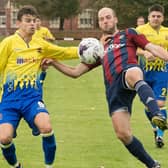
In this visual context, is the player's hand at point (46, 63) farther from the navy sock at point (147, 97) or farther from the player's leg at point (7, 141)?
the navy sock at point (147, 97)

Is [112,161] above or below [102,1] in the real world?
below

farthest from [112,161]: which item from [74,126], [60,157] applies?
[74,126]

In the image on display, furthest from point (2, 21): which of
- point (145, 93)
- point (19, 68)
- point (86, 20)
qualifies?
point (145, 93)

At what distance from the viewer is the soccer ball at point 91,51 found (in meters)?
8.71

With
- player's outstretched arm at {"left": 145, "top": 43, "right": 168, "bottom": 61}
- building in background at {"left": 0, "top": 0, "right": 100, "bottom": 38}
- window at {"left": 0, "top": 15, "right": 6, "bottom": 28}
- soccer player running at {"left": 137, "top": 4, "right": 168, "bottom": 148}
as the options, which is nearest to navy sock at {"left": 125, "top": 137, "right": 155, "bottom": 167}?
player's outstretched arm at {"left": 145, "top": 43, "right": 168, "bottom": 61}

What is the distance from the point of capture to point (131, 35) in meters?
8.66

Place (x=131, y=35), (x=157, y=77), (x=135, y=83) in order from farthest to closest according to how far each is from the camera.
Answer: (x=157, y=77), (x=131, y=35), (x=135, y=83)

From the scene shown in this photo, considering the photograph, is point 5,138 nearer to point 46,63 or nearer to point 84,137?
point 46,63

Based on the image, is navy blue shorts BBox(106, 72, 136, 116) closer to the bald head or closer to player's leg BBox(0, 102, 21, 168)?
the bald head

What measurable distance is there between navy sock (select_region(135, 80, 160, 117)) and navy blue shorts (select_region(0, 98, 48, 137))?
142cm

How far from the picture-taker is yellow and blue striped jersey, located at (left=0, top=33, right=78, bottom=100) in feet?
28.6

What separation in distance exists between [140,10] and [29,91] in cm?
5172

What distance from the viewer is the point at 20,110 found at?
8672 mm

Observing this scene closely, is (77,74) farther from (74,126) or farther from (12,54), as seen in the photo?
(74,126)
